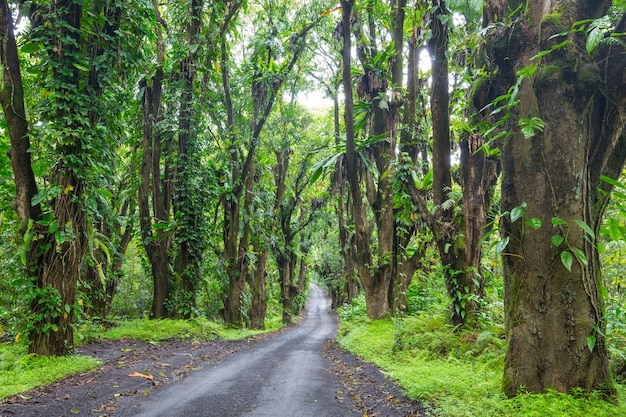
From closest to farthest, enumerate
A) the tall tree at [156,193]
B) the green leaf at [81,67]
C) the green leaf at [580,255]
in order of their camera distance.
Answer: the green leaf at [580,255], the green leaf at [81,67], the tall tree at [156,193]

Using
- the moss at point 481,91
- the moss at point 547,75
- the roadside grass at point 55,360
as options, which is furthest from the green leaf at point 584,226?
the roadside grass at point 55,360

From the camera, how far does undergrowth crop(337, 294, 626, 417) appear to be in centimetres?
399

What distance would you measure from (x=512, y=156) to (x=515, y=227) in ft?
2.62

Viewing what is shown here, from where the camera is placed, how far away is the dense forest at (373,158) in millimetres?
4297

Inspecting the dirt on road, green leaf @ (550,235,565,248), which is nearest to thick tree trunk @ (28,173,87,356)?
the dirt on road

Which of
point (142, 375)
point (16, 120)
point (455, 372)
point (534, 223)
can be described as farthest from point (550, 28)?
point (16, 120)

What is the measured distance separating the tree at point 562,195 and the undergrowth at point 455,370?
0.25m

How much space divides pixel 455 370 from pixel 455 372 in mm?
172

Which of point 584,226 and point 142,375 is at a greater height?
point 584,226

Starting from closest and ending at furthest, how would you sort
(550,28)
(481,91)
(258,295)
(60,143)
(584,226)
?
(584,226)
(550,28)
(481,91)
(60,143)
(258,295)

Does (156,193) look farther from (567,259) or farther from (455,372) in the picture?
(567,259)

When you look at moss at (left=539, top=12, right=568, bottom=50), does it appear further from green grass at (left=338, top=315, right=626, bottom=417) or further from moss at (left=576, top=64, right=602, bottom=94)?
green grass at (left=338, top=315, right=626, bottom=417)

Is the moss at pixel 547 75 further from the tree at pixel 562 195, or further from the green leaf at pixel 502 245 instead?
the green leaf at pixel 502 245

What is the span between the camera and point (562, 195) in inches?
168
